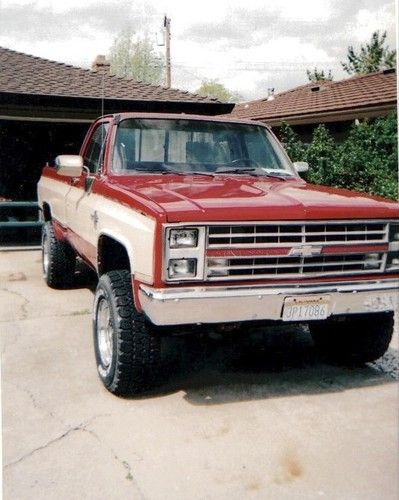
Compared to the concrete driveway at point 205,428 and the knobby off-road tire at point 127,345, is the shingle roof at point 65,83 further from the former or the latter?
the knobby off-road tire at point 127,345

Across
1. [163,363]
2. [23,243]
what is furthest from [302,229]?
[23,243]

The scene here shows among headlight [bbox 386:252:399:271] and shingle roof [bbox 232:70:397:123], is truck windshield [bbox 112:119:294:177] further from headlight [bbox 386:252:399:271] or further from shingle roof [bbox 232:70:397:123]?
shingle roof [bbox 232:70:397:123]

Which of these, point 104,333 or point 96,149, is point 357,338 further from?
point 96,149

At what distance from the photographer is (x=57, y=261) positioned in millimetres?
6309

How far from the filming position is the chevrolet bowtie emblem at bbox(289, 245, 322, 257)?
3301 millimetres

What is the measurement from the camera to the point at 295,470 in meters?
2.78

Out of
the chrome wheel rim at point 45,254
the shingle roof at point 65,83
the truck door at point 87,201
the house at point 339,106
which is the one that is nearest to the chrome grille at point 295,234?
the truck door at point 87,201

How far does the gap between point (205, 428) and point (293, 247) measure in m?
1.18

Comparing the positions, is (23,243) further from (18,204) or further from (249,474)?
(249,474)

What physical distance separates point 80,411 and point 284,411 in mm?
1264

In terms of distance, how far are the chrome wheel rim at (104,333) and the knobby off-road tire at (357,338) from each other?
1.43m

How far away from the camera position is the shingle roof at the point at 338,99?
1248 cm

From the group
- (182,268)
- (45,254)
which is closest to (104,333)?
(182,268)

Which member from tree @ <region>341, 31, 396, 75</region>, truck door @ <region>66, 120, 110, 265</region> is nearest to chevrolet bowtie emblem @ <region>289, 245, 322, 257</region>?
truck door @ <region>66, 120, 110, 265</region>
